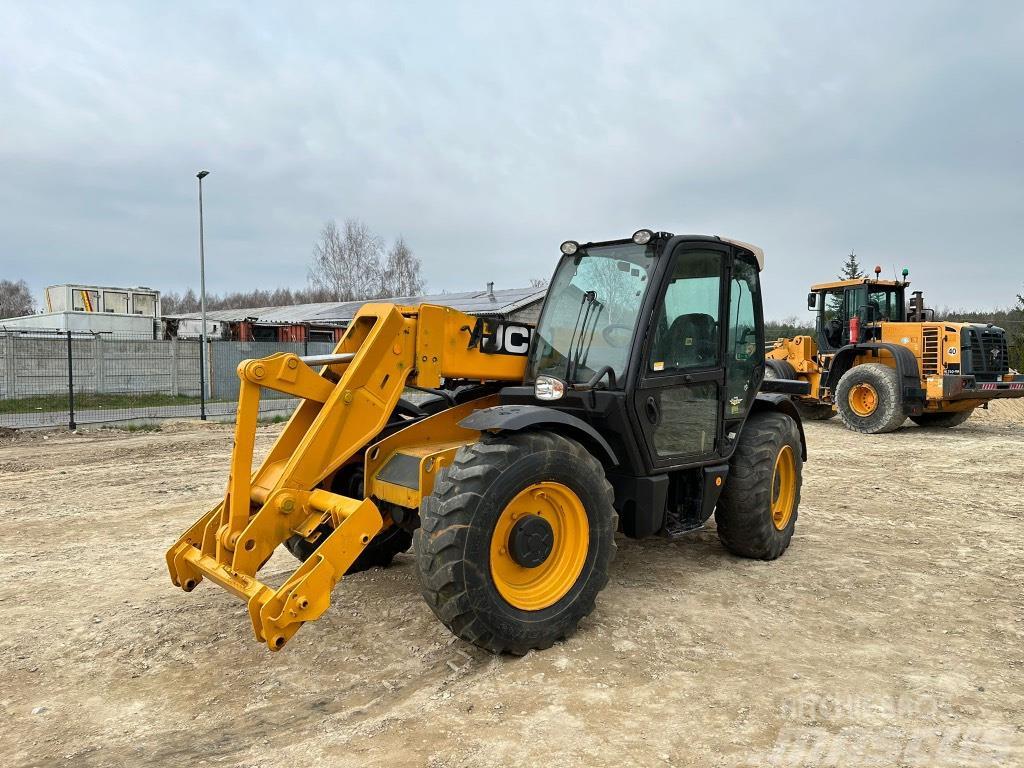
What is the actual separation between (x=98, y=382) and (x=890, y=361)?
1641cm

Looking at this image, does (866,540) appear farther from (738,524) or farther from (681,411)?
(681,411)

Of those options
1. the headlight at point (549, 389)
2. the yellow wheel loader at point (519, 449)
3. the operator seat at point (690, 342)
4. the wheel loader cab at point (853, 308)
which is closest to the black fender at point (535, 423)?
the yellow wheel loader at point (519, 449)

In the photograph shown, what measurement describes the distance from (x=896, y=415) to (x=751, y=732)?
11962 mm

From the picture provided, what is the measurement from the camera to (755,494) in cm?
530

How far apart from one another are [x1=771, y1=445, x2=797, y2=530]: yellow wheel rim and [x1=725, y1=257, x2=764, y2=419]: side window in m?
0.73

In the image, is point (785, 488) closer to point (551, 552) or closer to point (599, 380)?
point (599, 380)

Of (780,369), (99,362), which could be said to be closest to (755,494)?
(780,369)

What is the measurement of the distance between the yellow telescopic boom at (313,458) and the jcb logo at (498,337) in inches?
0.8

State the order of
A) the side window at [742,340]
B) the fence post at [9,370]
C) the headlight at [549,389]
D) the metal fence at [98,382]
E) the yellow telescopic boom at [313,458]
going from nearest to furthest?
the yellow telescopic boom at [313,458]
the headlight at [549,389]
the side window at [742,340]
the metal fence at [98,382]
the fence post at [9,370]

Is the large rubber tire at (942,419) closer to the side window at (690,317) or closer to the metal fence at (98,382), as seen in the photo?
the side window at (690,317)

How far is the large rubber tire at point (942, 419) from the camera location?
1457cm

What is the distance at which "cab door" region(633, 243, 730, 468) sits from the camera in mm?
4543

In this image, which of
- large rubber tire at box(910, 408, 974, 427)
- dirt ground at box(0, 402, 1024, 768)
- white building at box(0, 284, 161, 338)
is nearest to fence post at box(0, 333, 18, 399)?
white building at box(0, 284, 161, 338)

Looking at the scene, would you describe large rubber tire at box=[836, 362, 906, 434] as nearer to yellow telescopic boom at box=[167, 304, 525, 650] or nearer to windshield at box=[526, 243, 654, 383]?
windshield at box=[526, 243, 654, 383]
